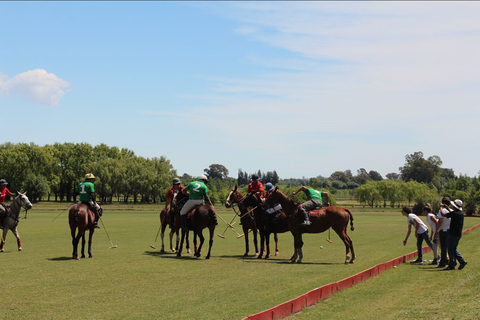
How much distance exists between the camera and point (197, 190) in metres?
17.5

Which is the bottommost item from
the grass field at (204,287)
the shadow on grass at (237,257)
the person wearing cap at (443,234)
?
the shadow on grass at (237,257)

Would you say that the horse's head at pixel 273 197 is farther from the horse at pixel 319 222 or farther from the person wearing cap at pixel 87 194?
the person wearing cap at pixel 87 194

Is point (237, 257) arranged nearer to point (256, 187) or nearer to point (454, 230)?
point (256, 187)

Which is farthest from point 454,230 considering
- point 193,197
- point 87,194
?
point 87,194

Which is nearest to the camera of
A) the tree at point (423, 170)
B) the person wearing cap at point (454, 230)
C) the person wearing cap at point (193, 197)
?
the person wearing cap at point (454, 230)

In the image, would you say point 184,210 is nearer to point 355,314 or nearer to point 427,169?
point 355,314

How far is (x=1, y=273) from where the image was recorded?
13477 mm

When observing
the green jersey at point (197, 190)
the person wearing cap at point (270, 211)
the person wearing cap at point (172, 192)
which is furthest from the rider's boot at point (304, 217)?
the person wearing cap at point (172, 192)

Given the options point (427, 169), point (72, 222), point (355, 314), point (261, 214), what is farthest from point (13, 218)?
point (427, 169)

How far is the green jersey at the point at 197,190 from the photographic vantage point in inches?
688

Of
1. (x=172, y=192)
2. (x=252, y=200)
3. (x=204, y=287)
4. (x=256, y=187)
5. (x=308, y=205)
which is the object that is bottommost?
(x=204, y=287)

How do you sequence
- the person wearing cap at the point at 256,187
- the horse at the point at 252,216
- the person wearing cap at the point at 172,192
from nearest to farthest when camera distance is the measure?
the horse at the point at 252,216 → the person wearing cap at the point at 256,187 → the person wearing cap at the point at 172,192

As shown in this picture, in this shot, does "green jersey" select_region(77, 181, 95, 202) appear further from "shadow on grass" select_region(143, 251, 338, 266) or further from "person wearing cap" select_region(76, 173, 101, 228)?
"shadow on grass" select_region(143, 251, 338, 266)

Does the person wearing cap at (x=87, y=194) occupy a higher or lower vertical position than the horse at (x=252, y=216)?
higher
